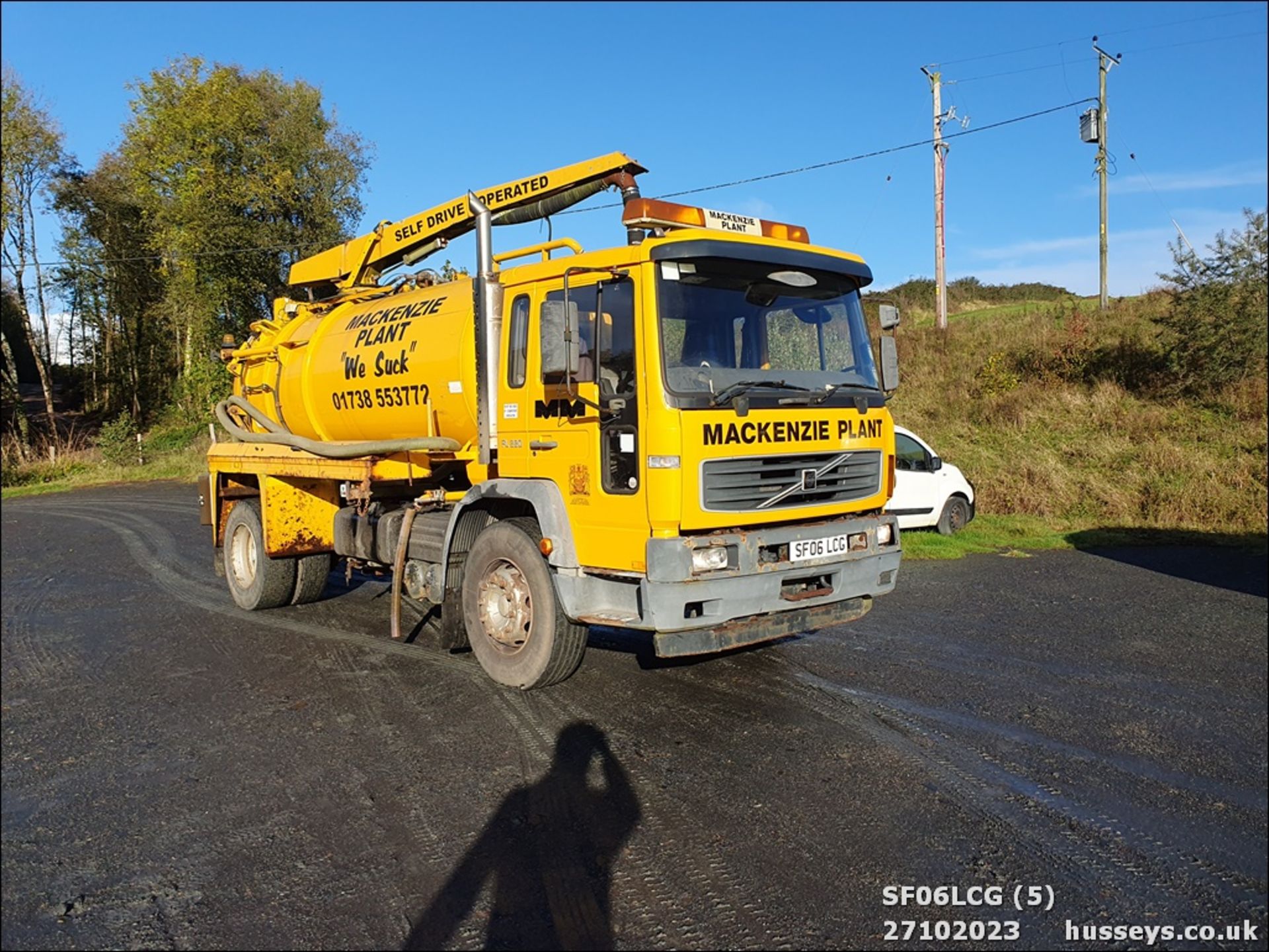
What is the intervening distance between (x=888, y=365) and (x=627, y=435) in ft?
7.53

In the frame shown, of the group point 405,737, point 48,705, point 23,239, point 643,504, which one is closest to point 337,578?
point 48,705

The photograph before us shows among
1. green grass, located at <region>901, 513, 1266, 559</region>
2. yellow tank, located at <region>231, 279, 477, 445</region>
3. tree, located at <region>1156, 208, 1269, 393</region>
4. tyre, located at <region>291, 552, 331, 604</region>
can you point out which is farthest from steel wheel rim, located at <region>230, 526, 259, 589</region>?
tree, located at <region>1156, 208, 1269, 393</region>

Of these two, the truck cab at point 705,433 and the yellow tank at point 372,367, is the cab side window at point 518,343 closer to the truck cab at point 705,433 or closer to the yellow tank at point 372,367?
the truck cab at point 705,433

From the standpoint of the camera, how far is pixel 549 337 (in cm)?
543

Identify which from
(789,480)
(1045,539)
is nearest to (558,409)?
(789,480)

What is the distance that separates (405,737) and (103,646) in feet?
12.2

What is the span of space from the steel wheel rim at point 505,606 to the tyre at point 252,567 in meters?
3.40

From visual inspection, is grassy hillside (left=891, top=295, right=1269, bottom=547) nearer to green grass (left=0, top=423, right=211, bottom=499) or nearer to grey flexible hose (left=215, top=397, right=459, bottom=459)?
grey flexible hose (left=215, top=397, right=459, bottom=459)

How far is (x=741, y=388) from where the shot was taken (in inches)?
201

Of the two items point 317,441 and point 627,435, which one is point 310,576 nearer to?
point 317,441

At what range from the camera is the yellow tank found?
21.2 feet

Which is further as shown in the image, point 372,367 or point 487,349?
point 372,367

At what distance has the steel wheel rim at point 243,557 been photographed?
29.0 feet

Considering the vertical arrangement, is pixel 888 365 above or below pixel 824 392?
above
